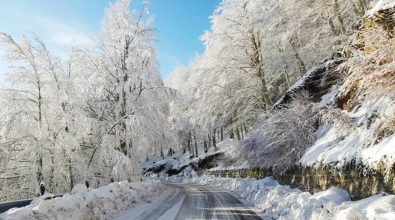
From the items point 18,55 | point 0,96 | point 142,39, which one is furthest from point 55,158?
point 142,39

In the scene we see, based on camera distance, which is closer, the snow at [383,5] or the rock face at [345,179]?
the rock face at [345,179]

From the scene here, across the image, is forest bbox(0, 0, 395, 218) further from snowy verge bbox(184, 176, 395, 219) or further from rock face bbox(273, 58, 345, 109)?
snowy verge bbox(184, 176, 395, 219)

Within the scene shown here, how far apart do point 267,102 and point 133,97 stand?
27.8 ft

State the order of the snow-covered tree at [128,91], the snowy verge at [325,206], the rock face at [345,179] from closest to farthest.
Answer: the snowy verge at [325,206] → the rock face at [345,179] → the snow-covered tree at [128,91]

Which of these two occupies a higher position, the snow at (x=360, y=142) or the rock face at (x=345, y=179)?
the snow at (x=360, y=142)

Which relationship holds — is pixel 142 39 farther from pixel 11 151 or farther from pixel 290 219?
pixel 290 219

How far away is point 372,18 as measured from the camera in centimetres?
927

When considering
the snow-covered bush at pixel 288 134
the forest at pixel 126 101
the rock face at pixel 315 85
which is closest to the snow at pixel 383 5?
the forest at pixel 126 101

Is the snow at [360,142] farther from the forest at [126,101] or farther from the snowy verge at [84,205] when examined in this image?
the snowy verge at [84,205]

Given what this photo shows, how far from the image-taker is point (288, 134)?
14727mm

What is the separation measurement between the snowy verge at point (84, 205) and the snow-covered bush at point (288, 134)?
6.01 m

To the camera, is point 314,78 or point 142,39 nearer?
point 314,78

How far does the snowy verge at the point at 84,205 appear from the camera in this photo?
8688 mm

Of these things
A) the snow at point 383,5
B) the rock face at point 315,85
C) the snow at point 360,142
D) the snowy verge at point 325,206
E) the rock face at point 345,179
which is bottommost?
the snowy verge at point 325,206
